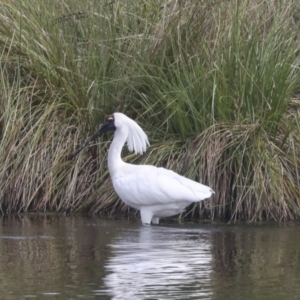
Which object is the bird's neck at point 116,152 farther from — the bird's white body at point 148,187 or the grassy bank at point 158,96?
the grassy bank at point 158,96

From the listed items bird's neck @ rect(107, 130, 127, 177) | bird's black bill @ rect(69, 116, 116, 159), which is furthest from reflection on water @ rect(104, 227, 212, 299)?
bird's black bill @ rect(69, 116, 116, 159)

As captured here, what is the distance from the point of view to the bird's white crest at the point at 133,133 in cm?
1084

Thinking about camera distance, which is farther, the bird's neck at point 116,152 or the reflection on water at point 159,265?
the bird's neck at point 116,152

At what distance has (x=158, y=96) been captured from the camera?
11.5 meters

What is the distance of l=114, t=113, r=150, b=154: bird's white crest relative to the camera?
10836 millimetres

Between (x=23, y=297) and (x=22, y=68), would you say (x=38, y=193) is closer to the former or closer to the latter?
(x=22, y=68)

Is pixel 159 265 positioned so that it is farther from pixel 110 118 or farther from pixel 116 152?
pixel 110 118

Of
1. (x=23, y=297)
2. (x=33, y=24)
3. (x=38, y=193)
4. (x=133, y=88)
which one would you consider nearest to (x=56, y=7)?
(x=33, y=24)

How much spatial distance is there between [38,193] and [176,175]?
1675 mm

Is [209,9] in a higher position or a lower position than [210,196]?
higher

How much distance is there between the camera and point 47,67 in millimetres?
11695

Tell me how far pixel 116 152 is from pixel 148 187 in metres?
0.67

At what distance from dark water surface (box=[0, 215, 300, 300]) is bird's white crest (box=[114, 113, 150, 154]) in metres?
0.74

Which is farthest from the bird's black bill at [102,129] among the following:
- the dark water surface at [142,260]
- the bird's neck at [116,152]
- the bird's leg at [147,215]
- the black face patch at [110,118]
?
the bird's leg at [147,215]
